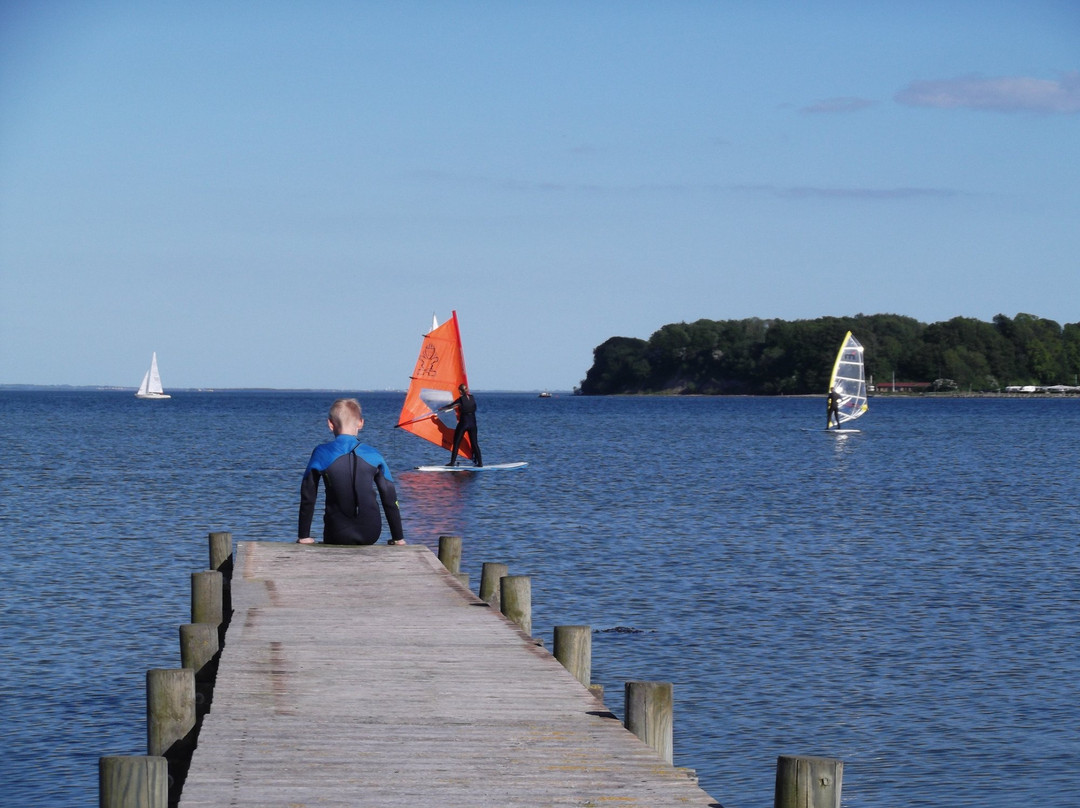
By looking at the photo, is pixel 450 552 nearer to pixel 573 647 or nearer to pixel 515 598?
pixel 515 598

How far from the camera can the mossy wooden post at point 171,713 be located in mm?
9164

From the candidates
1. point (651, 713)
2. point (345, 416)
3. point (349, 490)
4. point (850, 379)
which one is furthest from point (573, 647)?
point (850, 379)

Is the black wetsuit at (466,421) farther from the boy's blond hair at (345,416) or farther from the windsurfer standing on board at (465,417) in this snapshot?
the boy's blond hair at (345,416)

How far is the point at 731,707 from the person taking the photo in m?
14.8

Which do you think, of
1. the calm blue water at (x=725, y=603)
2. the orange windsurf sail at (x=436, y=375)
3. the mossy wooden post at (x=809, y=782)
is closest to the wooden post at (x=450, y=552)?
the calm blue water at (x=725, y=603)

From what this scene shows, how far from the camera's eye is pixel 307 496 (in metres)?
14.9

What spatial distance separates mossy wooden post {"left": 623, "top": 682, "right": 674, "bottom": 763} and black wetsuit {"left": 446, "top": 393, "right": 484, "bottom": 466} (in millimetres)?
35156

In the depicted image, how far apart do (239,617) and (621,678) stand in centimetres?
532

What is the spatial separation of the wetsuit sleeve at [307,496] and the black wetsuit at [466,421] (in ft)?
92.7

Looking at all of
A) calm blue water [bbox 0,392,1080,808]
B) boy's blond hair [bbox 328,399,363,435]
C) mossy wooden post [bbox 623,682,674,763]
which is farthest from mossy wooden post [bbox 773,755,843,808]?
boy's blond hair [bbox 328,399,363,435]

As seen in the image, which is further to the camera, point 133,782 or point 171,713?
point 171,713

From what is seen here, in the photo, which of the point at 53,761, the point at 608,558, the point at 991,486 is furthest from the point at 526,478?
the point at 53,761

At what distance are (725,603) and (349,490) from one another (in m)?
8.41

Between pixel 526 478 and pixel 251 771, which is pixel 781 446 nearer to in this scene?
pixel 526 478
